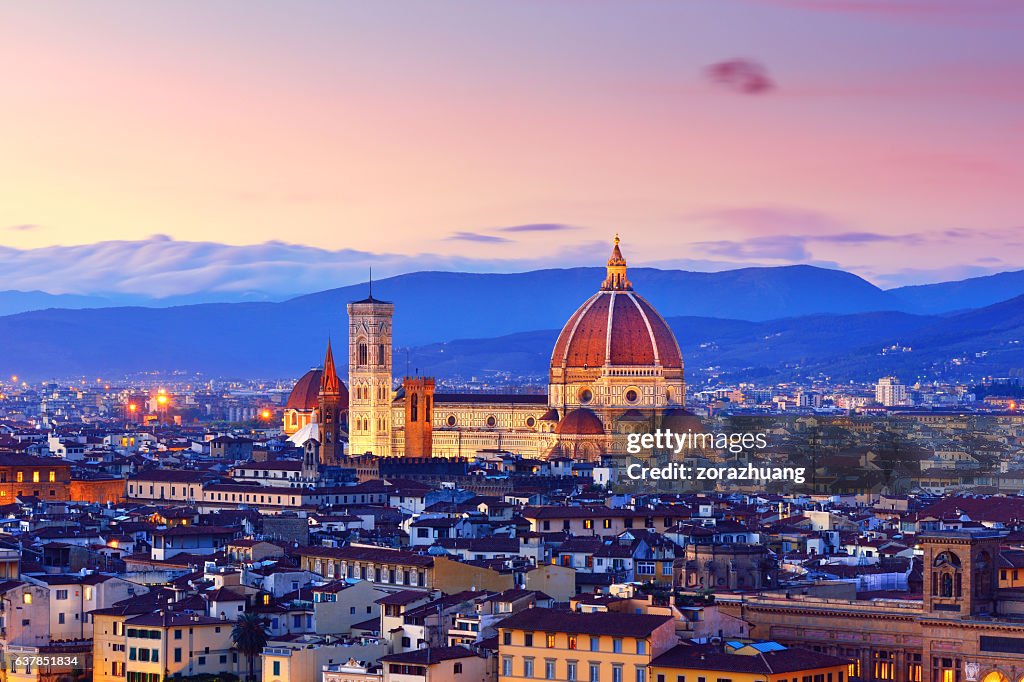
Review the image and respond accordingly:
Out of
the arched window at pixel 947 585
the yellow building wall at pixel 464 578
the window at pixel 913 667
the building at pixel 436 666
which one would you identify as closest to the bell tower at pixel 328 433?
the yellow building wall at pixel 464 578

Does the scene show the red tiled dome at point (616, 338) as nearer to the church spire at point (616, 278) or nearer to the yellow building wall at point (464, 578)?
the church spire at point (616, 278)

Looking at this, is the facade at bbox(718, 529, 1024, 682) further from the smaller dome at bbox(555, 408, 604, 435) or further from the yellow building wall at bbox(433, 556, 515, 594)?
the smaller dome at bbox(555, 408, 604, 435)

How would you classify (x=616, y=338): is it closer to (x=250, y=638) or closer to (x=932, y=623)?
(x=250, y=638)

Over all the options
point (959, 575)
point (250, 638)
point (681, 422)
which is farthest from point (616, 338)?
point (959, 575)

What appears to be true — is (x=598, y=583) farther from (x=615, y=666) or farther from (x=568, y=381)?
(x=568, y=381)

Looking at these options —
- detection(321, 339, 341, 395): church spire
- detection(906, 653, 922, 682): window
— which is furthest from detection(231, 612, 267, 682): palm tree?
detection(321, 339, 341, 395): church spire

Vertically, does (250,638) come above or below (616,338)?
below
